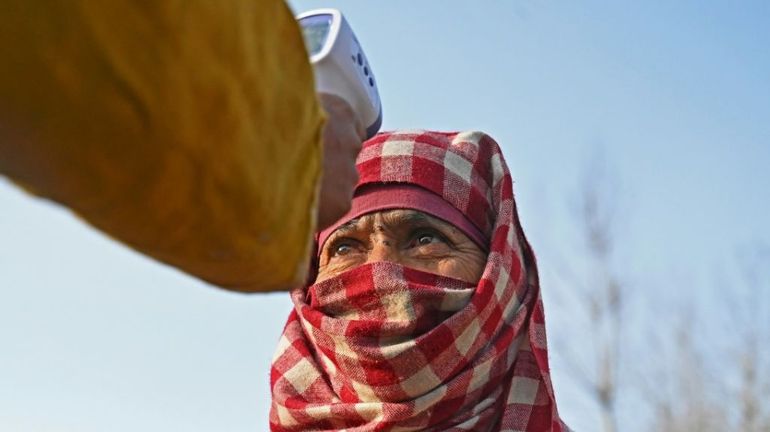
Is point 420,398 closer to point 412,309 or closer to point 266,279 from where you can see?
point 412,309

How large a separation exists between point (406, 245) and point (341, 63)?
4.05ft

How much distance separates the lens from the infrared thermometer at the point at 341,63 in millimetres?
1364

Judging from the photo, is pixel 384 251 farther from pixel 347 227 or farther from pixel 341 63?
pixel 341 63

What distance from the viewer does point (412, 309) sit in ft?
7.89

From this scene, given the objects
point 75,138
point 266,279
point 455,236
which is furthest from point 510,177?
point 75,138

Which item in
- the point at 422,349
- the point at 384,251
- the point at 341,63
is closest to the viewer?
the point at 341,63

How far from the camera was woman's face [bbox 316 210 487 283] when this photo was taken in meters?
2.54

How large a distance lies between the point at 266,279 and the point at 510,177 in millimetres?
1735

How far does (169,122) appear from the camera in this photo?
2.62 feet

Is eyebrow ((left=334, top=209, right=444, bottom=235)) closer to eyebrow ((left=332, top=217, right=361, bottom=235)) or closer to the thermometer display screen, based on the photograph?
eyebrow ((left=332, top=217, right=361, bottom=235))

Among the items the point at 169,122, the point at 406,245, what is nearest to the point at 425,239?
the point at 406,245

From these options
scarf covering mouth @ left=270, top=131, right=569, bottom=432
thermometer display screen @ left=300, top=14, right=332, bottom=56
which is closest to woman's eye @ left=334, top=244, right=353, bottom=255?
scarf covering mouth @ left=270, top=131, right=569, bottom=432

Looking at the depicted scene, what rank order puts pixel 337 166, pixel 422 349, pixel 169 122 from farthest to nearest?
pixel 422 349 → pixel 337 166 → pixel 169 122

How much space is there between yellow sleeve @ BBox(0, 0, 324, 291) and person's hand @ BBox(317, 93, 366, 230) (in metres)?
0.19
